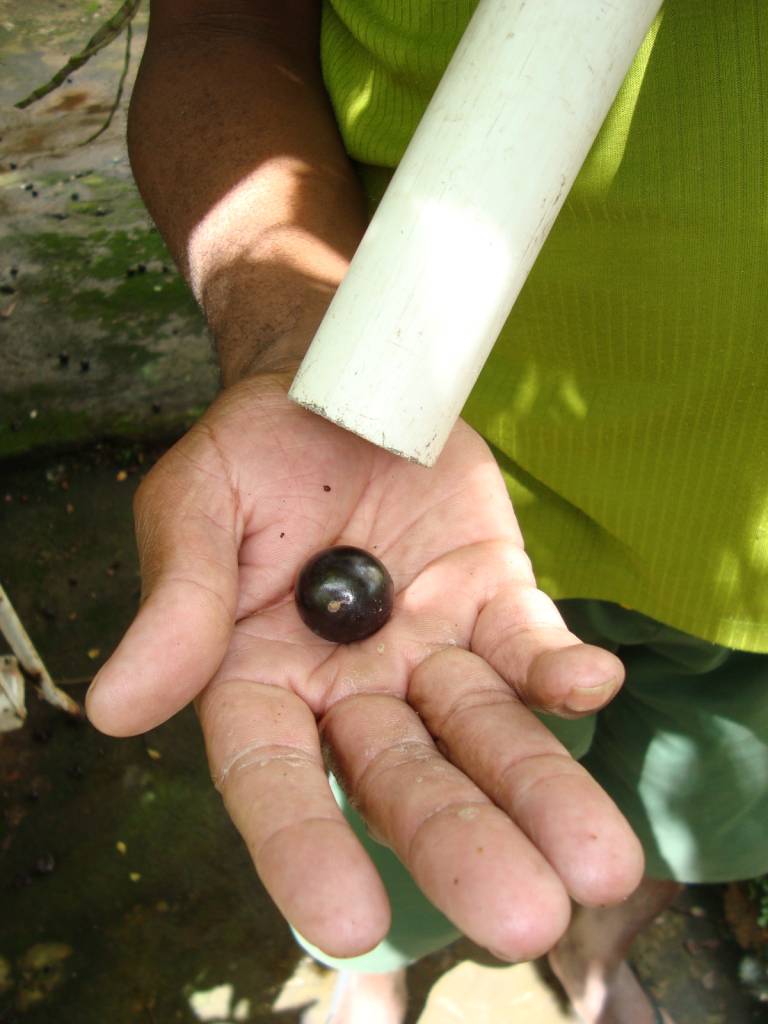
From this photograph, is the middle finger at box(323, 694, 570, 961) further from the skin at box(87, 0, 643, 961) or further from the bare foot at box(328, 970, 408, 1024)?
the bare foot at box(328, 970, 408, 1024)

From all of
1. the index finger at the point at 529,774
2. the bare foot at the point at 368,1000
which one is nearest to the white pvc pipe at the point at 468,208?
the index finger at the point at 529,774

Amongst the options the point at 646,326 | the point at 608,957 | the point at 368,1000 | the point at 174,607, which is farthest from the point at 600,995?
the point at 174,607

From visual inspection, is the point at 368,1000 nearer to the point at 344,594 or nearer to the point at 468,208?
the point at 344,594

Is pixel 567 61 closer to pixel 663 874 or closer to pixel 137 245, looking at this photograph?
pixel 663 874

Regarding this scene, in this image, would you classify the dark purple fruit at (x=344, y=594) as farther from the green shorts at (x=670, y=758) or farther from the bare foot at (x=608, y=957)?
the bare foot at (x=608, y=957)

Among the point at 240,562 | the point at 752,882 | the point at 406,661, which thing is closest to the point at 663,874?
the point at 752,882

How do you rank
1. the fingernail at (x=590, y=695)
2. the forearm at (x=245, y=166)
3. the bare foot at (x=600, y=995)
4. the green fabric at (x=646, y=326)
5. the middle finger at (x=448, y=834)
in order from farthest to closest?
1. the bare foot at (x=600, y=995)
2. the forearm at (x=245, y=166)
3. the green fabric at (x=646, y=326)
4. the fingernail at (x=590, y=695)
5. the middle finger at (x=448, y=834)

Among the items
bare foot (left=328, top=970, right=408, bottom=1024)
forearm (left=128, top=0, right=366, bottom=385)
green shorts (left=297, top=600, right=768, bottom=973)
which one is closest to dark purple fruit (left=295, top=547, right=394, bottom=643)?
forearm (left=128, top=0, right=366, bottom=385)
